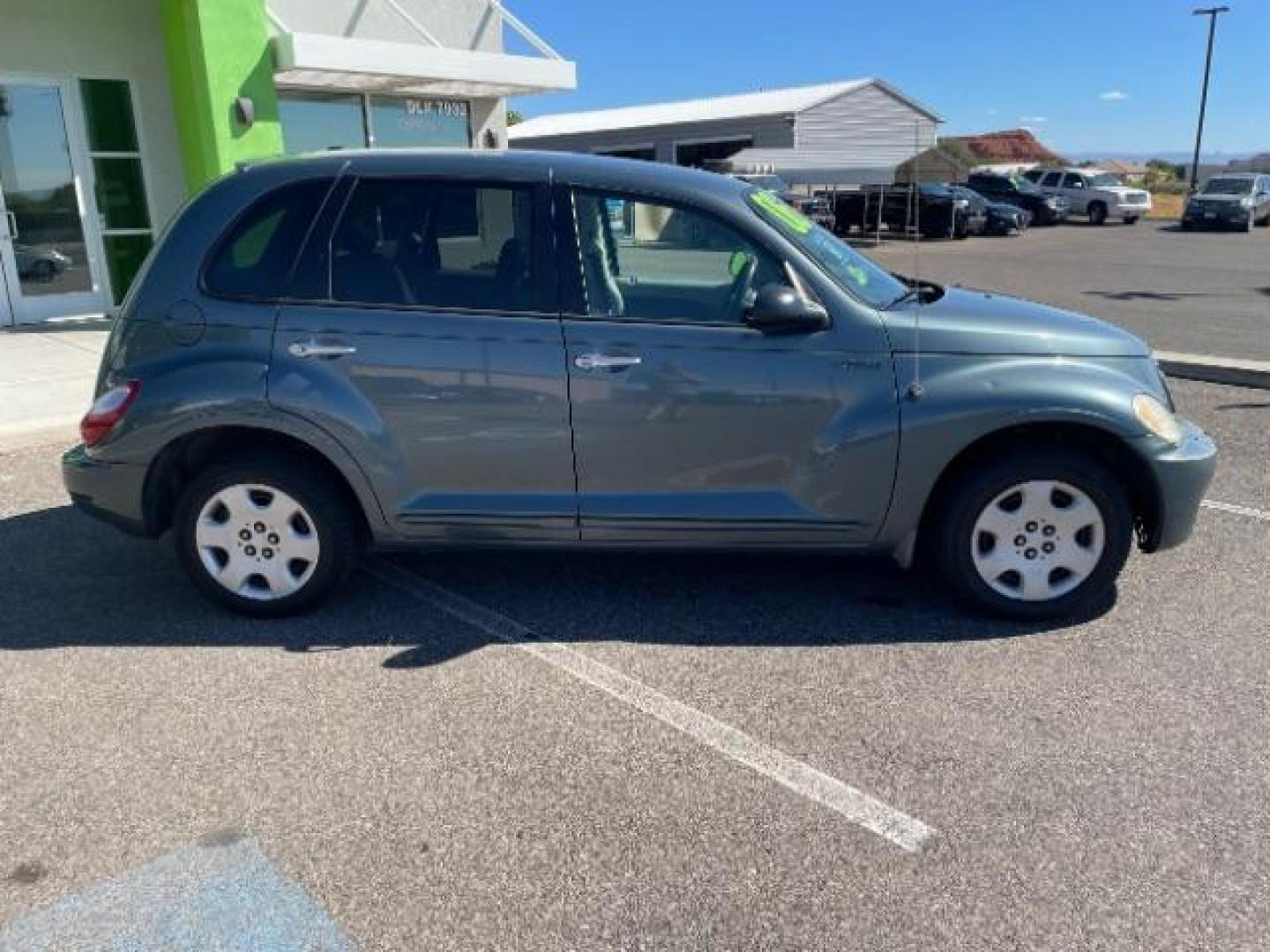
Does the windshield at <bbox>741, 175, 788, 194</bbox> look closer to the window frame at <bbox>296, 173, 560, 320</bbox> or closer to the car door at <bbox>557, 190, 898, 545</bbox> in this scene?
the car door at <bbox>557, 190, 898, 545</bbox>

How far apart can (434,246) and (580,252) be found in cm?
59

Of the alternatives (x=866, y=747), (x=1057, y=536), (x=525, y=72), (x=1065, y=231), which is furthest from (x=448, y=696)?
(x=1065, y=231)

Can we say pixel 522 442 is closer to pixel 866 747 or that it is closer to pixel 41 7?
pixel 866 747

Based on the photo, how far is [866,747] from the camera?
10.3ft

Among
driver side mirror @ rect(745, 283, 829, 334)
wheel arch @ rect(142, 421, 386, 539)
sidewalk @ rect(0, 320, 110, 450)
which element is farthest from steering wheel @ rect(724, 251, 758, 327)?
sidewalk @ rect(0, 320, 110, 450)

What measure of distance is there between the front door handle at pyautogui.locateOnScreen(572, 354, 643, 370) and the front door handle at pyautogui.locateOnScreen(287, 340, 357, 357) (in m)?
0.88

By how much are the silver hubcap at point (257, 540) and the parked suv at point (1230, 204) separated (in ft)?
113

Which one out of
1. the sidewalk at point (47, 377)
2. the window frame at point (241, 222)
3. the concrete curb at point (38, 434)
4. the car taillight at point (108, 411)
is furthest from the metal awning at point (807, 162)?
the car taillight at point (108, 411)

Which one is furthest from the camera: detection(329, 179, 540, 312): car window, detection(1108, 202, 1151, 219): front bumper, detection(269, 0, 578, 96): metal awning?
detection(1108, 202, 1151, 219): front bumper

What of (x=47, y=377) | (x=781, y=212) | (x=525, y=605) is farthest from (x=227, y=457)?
(x=47, y=377)

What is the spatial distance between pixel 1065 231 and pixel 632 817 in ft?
109

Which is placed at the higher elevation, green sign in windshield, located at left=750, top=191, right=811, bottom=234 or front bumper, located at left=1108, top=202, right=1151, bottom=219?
front bumper, located at left=1108, top=202, right=1151, bottom=219

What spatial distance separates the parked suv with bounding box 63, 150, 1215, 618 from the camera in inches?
148

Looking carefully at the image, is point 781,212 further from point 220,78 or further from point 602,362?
point 220,78
